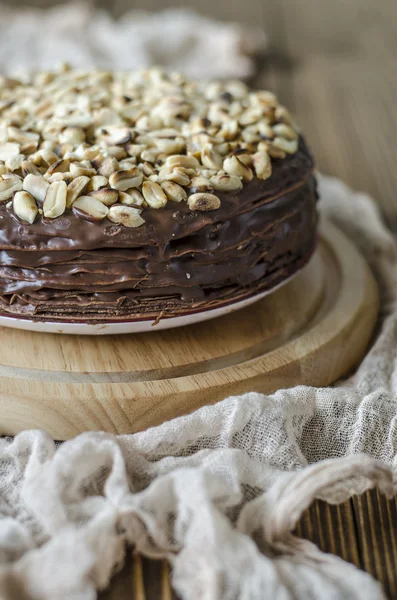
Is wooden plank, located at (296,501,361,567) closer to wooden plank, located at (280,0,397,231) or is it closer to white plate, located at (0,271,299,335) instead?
white plate, located at (0,271,299,335)

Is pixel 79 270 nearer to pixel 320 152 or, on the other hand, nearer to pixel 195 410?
pixel 195 410

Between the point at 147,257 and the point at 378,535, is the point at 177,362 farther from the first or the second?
the point at 378,535

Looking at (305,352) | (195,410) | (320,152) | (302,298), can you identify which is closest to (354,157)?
(320,152)

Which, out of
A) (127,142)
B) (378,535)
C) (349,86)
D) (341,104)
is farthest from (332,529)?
(349,86)

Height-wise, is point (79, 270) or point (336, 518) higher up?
point (79, 270)

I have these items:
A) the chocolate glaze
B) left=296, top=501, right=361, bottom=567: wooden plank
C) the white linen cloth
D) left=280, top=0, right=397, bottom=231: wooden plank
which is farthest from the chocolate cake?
left=280, top=0, right=397, bottom=231: wooden plank

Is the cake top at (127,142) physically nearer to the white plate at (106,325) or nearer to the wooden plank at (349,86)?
the white plate at (106,325)

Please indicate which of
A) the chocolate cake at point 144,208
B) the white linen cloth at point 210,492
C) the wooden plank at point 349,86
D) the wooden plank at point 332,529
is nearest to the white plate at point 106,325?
the chocolate cake at point 144,208
